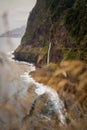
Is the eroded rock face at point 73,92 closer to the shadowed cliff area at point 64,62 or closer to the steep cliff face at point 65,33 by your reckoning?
the shadowed cliff area at point 64,62

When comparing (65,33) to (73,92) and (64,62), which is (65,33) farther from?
(73,92)

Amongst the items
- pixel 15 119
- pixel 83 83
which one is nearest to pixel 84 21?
pixel 83 83

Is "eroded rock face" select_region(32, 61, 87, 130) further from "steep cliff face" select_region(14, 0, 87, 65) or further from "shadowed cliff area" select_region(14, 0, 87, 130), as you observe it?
"steep cliff face" select_region(14, 0, 87, 65)

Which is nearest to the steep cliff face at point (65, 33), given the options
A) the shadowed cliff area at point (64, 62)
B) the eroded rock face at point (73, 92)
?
the shadowed cliff area at point (64, 62)

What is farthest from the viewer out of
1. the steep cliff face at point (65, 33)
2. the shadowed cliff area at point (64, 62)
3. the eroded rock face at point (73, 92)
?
the steep cliff face at point (65, 33)

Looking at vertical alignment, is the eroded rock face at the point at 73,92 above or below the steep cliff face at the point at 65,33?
below

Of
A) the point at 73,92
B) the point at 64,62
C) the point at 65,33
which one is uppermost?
the point at 65,33

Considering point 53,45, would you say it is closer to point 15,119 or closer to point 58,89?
point 58,89

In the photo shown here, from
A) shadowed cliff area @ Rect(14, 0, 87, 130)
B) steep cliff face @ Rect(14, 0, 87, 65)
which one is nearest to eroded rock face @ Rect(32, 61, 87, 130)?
shadowed cliff area @ Rect(14, 0, 87, 130)

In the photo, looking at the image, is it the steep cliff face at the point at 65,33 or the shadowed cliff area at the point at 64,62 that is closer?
the shadowed cliff area at the point at 64,62

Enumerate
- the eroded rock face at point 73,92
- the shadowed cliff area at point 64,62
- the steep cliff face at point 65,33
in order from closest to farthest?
the eroded rock face at point 73,92 → the shadowed cliff area at point 64,62 → the steep cliff face at point 65,33

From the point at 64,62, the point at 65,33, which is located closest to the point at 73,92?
the point at 64,62
